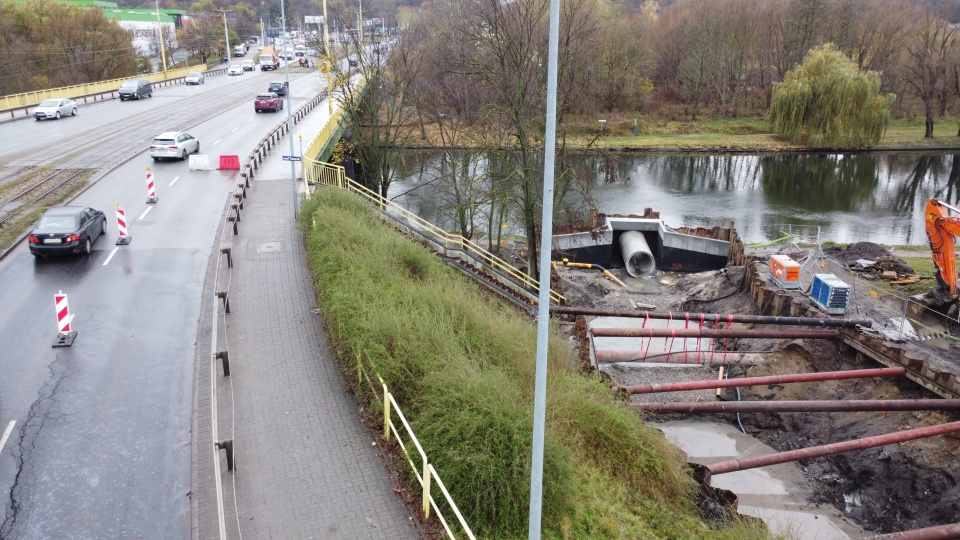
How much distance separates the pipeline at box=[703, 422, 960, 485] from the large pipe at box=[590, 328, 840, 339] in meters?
4.71

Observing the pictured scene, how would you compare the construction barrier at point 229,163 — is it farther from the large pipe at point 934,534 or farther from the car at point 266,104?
the large pipe at point 934,534

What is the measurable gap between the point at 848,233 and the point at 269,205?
31.9m

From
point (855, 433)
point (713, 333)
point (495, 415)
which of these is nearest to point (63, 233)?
point (495, 415)

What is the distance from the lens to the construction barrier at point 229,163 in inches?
1303

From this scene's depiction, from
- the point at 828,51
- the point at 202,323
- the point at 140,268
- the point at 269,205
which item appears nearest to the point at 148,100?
the point at 269,205

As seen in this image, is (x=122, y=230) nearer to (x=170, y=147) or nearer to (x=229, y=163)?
(x=229, y=163)

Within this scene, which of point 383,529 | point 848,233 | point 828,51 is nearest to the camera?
point 383,529

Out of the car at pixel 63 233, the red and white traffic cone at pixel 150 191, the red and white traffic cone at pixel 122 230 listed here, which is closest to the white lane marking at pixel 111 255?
the red and white traffic cone at pixel 122 230

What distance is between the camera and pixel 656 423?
1725 centimetres

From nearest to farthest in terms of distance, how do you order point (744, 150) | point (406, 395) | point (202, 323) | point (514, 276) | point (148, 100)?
point (406, 395) → point (202, 323) → point (514, 276) → point (148, 100) → point (744, 150)

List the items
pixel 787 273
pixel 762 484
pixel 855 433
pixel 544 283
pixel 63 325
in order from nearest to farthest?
pixel 544 283 → pixel 63 325 → pixel 762 484 → pixel 855 433 → pixel 787 273

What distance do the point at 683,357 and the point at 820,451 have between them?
21.7 feet

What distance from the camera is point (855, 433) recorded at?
55.6 ft

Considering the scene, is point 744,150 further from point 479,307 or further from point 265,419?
point 265,419
